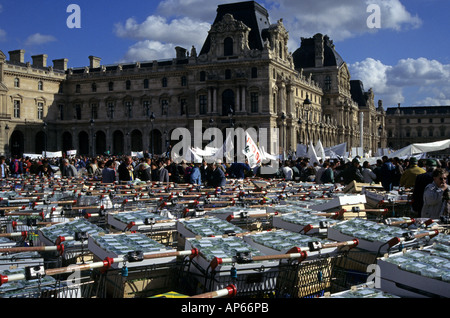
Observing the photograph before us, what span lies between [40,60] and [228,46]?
32842 millimetres

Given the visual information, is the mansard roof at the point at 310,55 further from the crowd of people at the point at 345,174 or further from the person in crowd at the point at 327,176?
the person in crowd at the point at 327,176

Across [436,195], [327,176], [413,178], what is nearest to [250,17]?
[327,176]

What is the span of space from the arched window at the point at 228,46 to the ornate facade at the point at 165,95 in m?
0.12

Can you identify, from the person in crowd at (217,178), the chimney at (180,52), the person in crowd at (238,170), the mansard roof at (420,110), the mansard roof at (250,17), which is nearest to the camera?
Answer: the person in crowd at (217,178)

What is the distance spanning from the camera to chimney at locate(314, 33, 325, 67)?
282 feet

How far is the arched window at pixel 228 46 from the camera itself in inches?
2373

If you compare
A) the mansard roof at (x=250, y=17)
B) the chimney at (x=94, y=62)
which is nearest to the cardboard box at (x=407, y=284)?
the mansard roof at (x=250, y=17)

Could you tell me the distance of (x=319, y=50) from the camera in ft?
287

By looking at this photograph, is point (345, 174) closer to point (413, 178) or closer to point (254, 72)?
point (413, 178)

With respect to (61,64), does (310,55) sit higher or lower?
higher

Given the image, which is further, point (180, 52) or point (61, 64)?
point (61, 64)

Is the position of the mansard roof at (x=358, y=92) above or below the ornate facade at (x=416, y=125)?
above
